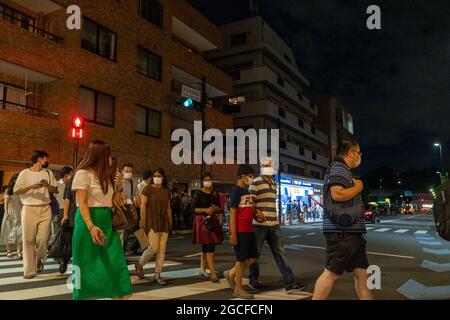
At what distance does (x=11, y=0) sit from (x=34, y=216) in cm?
1273

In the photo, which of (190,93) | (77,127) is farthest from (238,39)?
(77,127)

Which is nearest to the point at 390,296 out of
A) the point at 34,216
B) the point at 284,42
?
the point at 34,216

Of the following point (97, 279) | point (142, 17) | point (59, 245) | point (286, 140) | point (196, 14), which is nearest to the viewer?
point (97, 279)

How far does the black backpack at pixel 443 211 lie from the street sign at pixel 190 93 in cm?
1064

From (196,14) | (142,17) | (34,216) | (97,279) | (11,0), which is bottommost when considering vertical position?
(97,279)

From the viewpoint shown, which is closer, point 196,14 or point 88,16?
point 88,16

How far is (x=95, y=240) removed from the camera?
3.75m

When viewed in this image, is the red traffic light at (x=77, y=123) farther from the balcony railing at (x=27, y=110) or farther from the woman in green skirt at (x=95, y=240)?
the woman in green skirt at (x=95, y=240)

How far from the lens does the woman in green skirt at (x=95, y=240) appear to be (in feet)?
12.4

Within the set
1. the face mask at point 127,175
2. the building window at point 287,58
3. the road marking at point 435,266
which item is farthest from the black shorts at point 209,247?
the building window at point 287,58

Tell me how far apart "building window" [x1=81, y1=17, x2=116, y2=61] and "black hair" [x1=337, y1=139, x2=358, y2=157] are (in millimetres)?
15982

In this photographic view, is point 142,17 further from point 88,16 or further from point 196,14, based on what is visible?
point 196,14
